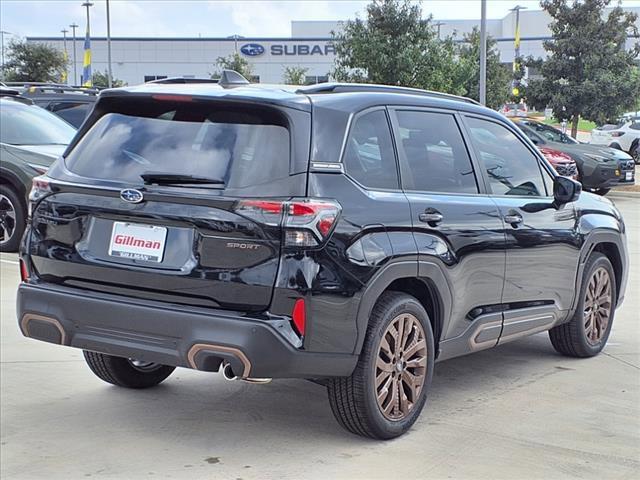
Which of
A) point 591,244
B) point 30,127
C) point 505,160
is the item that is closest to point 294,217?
point 505,160

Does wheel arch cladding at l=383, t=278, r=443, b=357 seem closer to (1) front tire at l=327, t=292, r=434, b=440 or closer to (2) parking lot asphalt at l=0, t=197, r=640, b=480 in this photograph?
(1) front tire at l=327, t=292, r=434, b=440

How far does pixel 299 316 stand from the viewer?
3.92 metres

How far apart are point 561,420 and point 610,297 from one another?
1.86 m

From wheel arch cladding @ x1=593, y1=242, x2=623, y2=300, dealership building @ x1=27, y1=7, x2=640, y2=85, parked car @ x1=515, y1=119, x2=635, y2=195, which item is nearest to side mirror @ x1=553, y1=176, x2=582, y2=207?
wheel arch cladding @ x1=593, y1=242, x2=623, y2=300

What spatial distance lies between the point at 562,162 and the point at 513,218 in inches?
490

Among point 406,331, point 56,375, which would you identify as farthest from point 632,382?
point 56,375

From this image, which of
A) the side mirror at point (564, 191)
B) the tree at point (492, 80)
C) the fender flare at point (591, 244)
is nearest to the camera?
the side mirror at point (564, 191)

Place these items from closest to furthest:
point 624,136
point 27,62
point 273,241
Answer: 1. point 273,241
2. point 624,136
3. point 27,62

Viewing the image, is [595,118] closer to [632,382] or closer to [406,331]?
[632,382]

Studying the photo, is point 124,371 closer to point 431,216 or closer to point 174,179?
point 174,179

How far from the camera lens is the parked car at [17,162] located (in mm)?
9812

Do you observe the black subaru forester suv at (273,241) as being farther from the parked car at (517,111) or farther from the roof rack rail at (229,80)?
the parked car at (517,111)

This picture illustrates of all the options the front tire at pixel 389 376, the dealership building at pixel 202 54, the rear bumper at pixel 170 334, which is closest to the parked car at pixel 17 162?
the rear bumper at pixel 170 334

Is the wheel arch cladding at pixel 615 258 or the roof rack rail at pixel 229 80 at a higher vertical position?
the roof rack rail at pixel 229 80
